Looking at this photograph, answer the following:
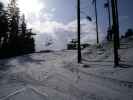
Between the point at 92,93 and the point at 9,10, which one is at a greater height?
the point at 9,10

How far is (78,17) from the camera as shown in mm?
17125

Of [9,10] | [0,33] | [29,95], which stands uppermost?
[9,10]

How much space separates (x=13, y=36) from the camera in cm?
3609

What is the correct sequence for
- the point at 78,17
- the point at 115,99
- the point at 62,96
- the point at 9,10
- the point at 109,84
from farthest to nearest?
the point at 9,10 < the point at 78,17 < the point at 109,84 < the point at 62,96 < the point at 115,99

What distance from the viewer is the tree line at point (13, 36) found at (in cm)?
3428

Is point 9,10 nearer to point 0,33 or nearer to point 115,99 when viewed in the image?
point 0,33

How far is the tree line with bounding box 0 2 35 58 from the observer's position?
3428cm

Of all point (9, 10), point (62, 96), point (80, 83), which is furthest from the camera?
point (9, 10)

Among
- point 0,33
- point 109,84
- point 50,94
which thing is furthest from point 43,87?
point 0,33

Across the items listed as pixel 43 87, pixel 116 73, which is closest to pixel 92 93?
pixel 43 87

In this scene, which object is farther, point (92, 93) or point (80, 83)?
point (80, 83)

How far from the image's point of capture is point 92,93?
302 inches

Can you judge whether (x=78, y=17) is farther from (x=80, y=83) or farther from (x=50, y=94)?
(x=50, y=94)

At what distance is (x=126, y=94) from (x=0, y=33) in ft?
106
